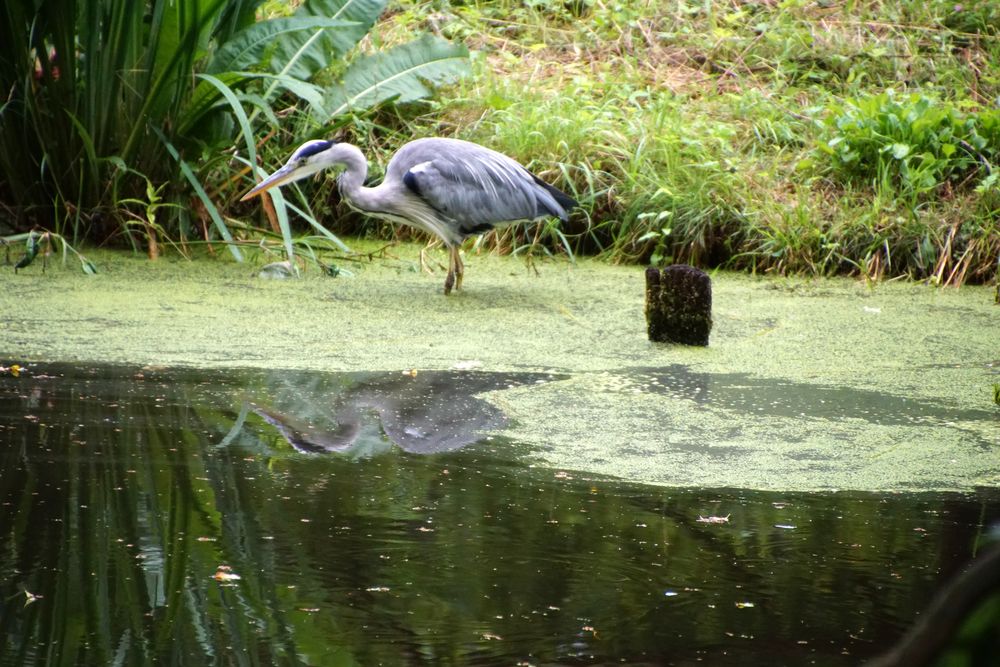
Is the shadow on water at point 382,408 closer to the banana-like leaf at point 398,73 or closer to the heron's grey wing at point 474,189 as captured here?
the heron's grey wing at point 474,189

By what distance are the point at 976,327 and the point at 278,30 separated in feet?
10.7

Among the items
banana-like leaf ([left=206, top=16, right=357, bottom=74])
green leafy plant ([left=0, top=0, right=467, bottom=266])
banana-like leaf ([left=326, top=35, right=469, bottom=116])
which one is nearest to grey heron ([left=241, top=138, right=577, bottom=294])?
green leafy plant ([left=0, top=0, right=467, bottom=266])

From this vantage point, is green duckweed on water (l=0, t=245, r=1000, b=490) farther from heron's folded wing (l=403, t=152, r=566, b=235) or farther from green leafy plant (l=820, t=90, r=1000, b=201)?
green leafy plant (l=820, t=90, r=1000, b=201)

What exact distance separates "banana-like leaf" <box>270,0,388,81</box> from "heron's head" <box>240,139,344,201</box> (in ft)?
2.77

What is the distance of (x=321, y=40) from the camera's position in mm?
6277

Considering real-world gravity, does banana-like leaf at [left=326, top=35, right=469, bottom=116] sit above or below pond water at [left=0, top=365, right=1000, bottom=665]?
above

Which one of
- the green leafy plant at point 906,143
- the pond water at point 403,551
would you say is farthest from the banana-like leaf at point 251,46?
the pond water at point 403,551

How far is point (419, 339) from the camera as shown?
4359 millimetres

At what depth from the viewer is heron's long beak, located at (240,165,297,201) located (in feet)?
17.5

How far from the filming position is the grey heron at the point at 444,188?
526 centimetres

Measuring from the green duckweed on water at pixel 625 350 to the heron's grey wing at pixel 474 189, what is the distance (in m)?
0.32

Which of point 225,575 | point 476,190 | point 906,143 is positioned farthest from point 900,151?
point 225,575

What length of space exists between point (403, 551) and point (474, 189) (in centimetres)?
311

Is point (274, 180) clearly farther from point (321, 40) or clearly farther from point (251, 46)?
point (321, 40)
